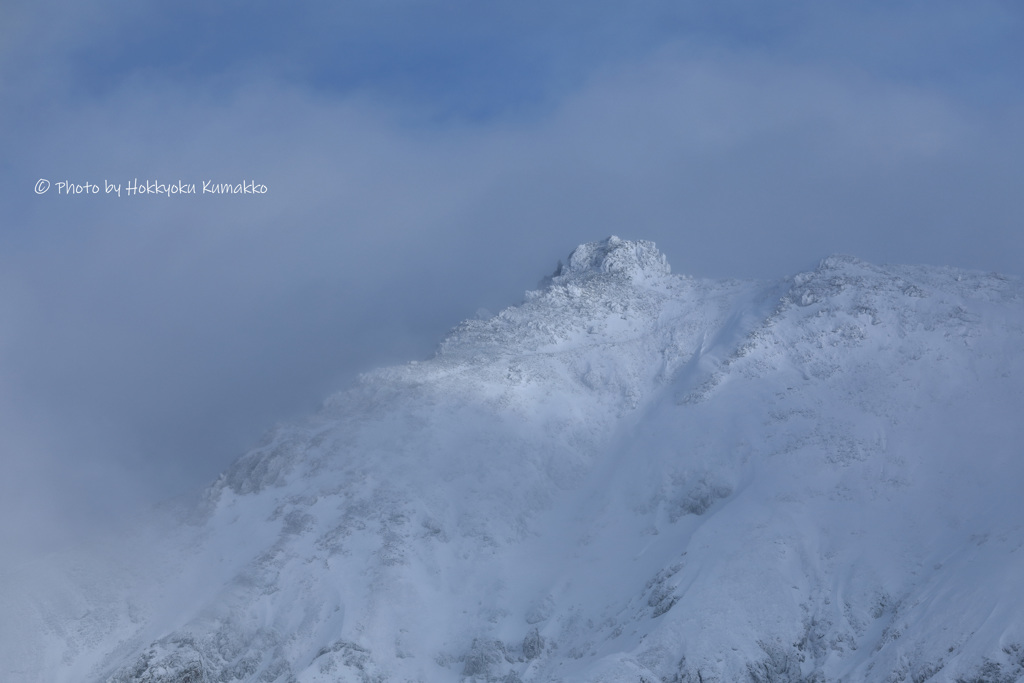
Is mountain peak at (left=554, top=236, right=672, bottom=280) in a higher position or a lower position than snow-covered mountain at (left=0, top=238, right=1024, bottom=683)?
higher

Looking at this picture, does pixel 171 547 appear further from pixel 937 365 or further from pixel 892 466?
pixel 937 365

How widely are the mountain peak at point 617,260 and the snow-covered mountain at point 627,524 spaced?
20.5 meters

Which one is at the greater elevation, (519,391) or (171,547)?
(519,391)

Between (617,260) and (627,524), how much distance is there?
60734 mm

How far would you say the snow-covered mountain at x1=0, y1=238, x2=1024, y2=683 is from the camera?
7562 cm

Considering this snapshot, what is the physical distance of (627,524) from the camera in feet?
317

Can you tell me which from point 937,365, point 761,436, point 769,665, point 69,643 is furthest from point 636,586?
point 69,643

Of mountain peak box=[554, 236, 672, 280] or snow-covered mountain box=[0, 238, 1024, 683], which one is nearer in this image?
snow-covered mountain box=[0, 238, 1024, 683]

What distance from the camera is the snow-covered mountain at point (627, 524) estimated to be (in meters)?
75.6

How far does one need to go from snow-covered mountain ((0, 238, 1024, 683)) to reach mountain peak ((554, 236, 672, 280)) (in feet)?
67.4

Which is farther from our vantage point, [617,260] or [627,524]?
[617,260]

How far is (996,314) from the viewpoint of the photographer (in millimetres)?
109688

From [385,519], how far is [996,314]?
78.2 m

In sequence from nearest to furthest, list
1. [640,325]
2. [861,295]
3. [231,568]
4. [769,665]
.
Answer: [769,665], [231,568], [861,295], [640,325]
